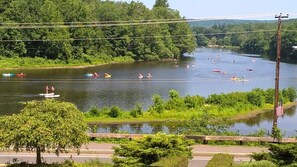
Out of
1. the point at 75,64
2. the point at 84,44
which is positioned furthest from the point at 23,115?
the point at 84,44

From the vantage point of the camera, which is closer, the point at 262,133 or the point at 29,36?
the point at 262,133

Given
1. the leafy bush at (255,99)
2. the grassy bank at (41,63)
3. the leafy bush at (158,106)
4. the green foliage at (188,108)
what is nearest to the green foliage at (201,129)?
the green foliage at (188,108)

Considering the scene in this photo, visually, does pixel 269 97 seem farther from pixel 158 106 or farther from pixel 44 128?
pixel 44 128

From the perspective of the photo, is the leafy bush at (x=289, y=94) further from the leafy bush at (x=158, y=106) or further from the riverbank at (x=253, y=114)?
the leafy bush at (x=158, y=106)

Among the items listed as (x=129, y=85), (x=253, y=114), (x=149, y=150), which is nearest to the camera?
(x=149, y=150)

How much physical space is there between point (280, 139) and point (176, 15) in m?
123

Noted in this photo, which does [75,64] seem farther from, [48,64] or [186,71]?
[186,71]

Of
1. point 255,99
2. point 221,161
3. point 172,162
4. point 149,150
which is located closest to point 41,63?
point 255,99

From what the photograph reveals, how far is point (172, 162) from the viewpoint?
56.6ft

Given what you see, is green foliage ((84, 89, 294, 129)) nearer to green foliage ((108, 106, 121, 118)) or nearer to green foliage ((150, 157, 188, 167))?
green foliage ((108, 106, 121, 118))

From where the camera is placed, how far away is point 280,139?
27.9 m

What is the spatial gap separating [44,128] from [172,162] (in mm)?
4805

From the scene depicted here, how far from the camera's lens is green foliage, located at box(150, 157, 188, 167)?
55.7 ft

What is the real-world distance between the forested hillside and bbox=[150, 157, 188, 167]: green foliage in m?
58.0
